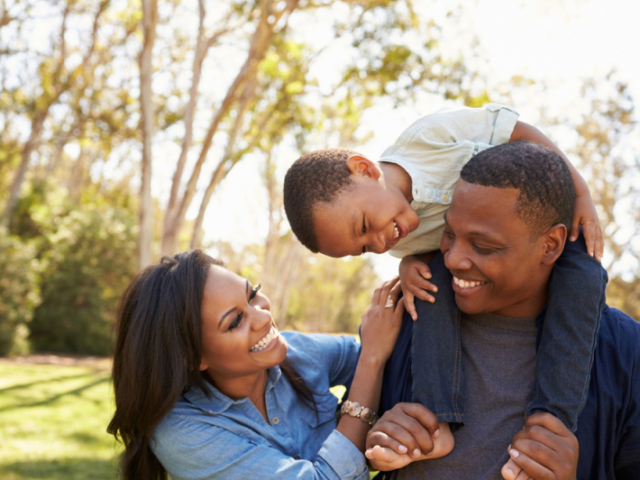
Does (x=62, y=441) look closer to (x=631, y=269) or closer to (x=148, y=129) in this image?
(x=148, y=129)

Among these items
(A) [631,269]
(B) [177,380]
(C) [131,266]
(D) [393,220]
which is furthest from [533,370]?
(A) [631,269]

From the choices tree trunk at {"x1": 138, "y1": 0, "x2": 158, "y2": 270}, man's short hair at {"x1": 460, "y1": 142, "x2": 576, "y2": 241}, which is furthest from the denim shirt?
tree trunk at {"x1": 138, "y1": 0, "x2": 158, "y2": 270}

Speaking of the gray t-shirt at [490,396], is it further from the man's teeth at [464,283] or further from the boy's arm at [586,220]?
the boy's arm at [586,220]

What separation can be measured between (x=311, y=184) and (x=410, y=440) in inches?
50.8

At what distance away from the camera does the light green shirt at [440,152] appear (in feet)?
8.04

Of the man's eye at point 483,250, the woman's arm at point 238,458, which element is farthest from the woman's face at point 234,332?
the man's eye at point 483,250

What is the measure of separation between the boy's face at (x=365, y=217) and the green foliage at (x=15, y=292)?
513 inches

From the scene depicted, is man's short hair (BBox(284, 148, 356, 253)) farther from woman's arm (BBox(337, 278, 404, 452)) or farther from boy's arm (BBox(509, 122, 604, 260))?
boy's arm (BBox(509, 122, 604, 260))

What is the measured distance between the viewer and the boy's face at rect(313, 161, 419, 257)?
8.32 feet

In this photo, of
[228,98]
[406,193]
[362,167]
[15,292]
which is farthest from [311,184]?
[15,292]

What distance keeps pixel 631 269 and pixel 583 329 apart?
26.1 m

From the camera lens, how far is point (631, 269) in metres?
24.0

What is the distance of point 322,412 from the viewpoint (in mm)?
2699

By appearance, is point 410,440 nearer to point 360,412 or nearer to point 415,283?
point 360,412
